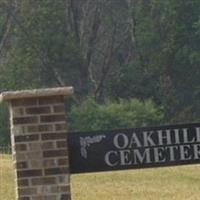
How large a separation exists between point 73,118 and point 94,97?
3.75 meters

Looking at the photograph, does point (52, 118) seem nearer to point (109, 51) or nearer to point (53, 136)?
point (53, 136)

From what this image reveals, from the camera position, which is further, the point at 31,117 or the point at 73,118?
the point at 73,118

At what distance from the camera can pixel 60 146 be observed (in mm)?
7316

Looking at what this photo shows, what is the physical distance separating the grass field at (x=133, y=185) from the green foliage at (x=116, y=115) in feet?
69.6

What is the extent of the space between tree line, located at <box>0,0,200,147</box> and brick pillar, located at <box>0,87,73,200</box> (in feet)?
123

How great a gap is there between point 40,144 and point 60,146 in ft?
0.61

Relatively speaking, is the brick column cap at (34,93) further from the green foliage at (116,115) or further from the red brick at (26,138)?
the green foliage at (116,115)

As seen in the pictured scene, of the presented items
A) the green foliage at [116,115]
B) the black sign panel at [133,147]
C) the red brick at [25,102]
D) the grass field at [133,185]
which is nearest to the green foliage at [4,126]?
the green foliage at [116,115]

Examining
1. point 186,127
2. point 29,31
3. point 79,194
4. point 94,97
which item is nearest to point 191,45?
point 94,97

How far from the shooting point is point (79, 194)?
15.5 m

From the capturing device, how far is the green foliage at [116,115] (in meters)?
41.8

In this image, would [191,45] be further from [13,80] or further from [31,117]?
[31,117]

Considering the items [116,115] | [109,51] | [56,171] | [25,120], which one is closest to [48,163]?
[56,171]

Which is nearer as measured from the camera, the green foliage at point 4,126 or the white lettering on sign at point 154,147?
the white lettering on sign at point 154,147
